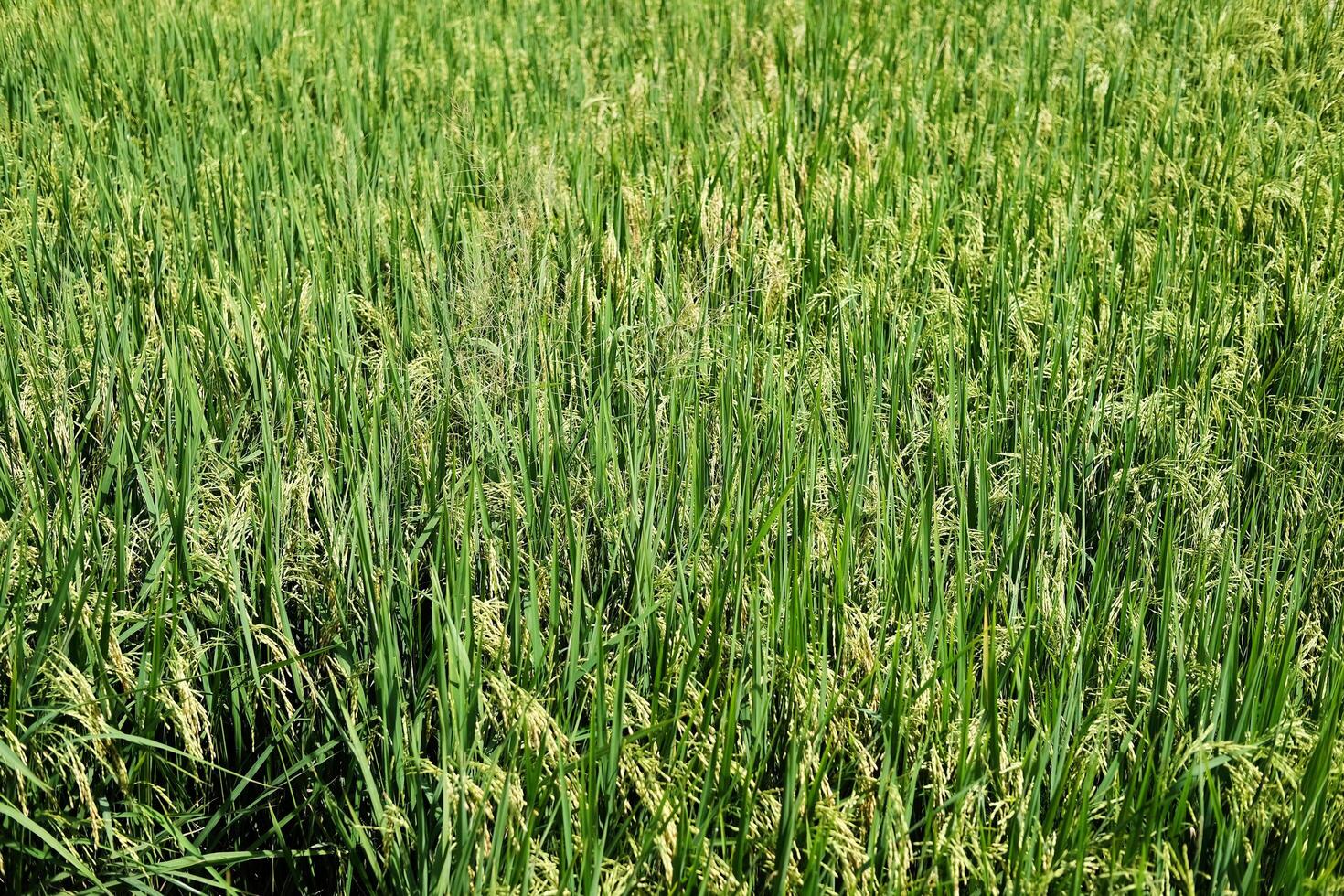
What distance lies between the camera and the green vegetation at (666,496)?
1490 millimetres

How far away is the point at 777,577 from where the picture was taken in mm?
1756

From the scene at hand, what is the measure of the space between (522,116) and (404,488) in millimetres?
1891

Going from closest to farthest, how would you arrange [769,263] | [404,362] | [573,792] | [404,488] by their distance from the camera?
[573,792]
[404,488]
[404,362]
[769,263]

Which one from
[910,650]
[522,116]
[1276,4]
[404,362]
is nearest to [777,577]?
[910,650]

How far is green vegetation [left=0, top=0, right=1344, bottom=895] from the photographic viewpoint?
4.89ft

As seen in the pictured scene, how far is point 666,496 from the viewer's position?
1980mm

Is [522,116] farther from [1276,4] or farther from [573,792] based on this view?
[1276,4]

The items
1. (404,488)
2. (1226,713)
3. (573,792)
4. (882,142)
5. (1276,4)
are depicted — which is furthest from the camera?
(1276,4)

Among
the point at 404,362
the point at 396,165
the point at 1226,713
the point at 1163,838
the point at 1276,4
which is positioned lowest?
the point at 1163,838

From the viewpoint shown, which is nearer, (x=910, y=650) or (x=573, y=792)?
(x=573, y=792)

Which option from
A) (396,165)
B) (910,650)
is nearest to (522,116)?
(396,165)

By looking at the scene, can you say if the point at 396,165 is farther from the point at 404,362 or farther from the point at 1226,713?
the point at 1226,713

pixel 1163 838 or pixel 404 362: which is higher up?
pixel 404 362

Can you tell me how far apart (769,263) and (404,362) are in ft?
2.88
